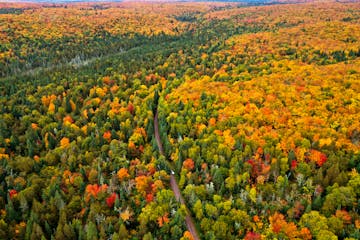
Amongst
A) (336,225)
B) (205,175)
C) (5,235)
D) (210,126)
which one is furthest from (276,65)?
(5,235)

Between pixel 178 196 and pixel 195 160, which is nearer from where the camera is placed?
pixel 178 196

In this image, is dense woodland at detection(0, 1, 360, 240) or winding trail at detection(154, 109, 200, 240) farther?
A: winding trail at detection(154, 109, 200, 240)

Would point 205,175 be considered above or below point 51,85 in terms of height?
below

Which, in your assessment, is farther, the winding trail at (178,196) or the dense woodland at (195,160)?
the winding trail at (178,196)

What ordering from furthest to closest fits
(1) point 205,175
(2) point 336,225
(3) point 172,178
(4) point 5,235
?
(3) point 172,178
(1) point 205,175
(4) point 5,235
(2) point 336,225

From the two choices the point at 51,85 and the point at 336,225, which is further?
the point at 51,85

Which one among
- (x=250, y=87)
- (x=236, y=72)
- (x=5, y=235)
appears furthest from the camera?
(x=236, y=72)

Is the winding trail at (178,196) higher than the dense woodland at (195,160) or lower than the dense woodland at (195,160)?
lower

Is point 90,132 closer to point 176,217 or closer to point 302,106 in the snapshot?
point 176,217

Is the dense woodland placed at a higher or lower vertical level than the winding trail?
higher

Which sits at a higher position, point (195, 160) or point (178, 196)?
point (195, 160)
